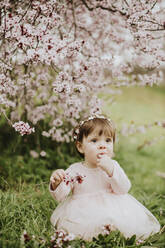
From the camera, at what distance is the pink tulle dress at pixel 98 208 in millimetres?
2365

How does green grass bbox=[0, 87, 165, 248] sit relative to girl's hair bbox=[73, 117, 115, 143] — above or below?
below

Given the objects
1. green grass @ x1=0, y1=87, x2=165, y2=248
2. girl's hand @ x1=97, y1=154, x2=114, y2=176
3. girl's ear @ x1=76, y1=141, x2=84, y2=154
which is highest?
girl's ear @ x1=76, y1=141, x2=84, y2=154

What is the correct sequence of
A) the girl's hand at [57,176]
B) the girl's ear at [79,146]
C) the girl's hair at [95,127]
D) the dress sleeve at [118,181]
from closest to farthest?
the girl's hand at [57,176], the dress sleeve at [118,181], the girl's hair at [95,127], the girl's ear at [79,146]

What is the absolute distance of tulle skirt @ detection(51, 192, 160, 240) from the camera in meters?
2.36

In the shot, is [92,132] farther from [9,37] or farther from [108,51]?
[108,51]

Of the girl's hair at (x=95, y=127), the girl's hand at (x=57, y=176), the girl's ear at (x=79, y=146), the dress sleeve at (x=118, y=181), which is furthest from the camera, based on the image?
the girl's ear at (x=79, y=146)

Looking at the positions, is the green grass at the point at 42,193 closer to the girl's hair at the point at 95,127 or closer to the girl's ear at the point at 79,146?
the girl's ear at the point at 79,146

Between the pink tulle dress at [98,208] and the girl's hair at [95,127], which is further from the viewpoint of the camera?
the girl's hair at [95,127]

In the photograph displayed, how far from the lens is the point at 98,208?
240 centimetres

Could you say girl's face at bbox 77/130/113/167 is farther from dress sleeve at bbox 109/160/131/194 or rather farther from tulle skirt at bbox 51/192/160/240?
tulle skirt at bbox 51/192/160/240

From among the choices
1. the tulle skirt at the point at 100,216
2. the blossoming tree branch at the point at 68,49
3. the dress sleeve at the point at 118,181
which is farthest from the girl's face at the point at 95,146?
the blossoming tree branch at the point at 68,49

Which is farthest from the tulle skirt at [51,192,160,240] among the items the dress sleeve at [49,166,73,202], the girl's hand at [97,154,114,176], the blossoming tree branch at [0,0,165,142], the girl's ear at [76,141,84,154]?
the blossoming tree branch at [0,0,165,142]

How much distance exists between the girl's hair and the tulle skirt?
489 mm

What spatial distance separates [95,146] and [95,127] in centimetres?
16
